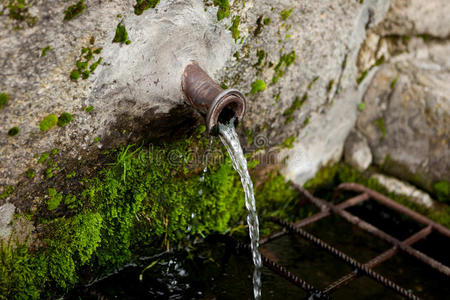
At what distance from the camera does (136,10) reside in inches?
82.5

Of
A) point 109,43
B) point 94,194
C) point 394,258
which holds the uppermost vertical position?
point 109,43

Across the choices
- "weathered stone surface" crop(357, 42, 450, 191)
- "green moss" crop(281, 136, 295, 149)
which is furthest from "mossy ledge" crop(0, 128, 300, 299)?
"weathered stone surface" crop(357, 42, 450, 191)

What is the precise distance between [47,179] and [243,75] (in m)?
1.45

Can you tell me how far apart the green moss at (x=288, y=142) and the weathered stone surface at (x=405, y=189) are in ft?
3.53

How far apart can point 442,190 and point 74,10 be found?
3418 mm

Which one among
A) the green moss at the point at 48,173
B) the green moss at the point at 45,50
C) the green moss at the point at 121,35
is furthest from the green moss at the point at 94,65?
the green moss at the point at 48,173

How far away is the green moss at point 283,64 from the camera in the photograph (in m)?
2.98

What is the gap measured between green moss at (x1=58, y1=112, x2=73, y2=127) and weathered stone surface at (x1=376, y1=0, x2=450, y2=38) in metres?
2.86

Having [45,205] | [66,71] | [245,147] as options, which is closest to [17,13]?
[66,71]

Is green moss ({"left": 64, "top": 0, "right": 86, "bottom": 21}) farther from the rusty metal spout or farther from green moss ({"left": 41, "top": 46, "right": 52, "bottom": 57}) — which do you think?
the rusty metal spout

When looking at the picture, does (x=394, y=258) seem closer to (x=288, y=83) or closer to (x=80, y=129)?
(x=288, y=83)

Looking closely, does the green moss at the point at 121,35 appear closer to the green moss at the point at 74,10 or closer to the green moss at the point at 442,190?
the green moss at the point at 74,10

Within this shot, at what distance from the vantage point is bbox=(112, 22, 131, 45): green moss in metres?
2.07

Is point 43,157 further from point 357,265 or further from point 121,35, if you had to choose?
point 357,265
